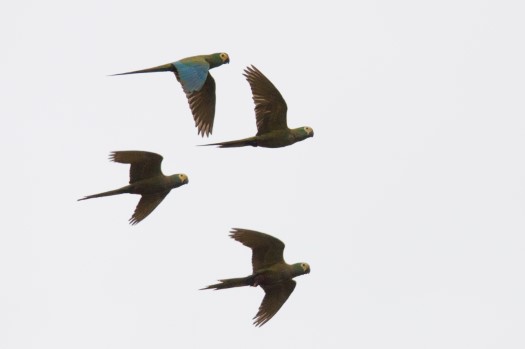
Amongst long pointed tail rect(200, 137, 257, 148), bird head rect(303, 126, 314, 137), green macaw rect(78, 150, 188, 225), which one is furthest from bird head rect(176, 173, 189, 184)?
bird head rect(303, 126, 314, 137)

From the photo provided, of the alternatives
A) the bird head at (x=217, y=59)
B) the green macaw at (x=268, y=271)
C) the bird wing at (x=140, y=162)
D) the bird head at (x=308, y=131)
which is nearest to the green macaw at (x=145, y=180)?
the bird wing at (x=140, y=162)

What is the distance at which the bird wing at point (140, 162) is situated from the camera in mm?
25362

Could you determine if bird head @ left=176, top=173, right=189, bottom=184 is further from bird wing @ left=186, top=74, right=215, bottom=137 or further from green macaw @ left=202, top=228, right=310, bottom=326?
green macaw @ left=202, top=228, right=310, bottom=326

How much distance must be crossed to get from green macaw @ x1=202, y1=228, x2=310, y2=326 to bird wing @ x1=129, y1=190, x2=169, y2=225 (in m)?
1.86

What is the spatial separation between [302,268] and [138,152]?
11.5 feet

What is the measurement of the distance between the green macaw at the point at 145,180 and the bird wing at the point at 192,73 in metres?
1.49

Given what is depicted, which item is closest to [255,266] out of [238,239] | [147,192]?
[238,239]

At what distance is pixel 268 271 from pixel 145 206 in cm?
262

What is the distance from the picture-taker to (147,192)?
85.2 feet

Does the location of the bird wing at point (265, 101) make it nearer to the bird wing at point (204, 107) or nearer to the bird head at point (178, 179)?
the bird wing at point (204, 107)

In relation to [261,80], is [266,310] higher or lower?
lower

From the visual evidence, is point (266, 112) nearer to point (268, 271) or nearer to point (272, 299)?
point (268, 271)

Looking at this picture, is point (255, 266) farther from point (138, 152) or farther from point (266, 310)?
point (138, 152)

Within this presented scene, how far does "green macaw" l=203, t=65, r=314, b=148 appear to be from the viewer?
25.7 m
